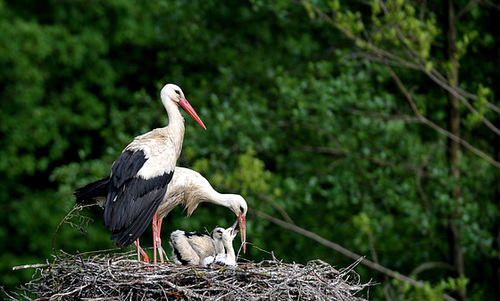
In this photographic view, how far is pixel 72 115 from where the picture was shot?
1423 centimetres

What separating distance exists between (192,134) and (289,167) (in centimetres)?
177

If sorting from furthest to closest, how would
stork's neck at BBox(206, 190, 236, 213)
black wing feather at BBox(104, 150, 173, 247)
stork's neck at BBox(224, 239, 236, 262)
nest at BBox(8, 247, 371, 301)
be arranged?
stork's neck at BBox(206, 190, 236, 213) → stork's neck at BBox(224, 239, 236, 262) → black wing feather at BBox(104, 150, 173, 247) → nest at BBox(8, 247, 371, 301)

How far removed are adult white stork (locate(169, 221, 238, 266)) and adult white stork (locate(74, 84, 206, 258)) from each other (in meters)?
0.46

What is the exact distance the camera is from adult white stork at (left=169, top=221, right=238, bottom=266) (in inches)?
279

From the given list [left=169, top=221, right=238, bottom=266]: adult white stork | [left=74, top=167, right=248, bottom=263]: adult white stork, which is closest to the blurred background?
[left=74, top=167, right=248, bottom=263]: adult white stork

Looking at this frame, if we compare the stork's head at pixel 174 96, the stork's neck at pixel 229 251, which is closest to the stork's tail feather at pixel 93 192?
the stork's head at pixel 174 96

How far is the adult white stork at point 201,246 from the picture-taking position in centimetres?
709

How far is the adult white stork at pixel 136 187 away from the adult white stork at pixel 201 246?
0.46 m

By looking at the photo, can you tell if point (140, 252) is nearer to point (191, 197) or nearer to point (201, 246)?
point (201, 246)

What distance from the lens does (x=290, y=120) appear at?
1277 centimetres

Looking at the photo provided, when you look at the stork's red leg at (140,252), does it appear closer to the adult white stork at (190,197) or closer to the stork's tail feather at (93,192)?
the adult white stork at (190,197)

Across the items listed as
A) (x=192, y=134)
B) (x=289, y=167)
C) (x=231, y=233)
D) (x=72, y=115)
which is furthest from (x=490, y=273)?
(x=231, y=233)

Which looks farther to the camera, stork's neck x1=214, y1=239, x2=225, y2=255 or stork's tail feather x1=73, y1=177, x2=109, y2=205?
stork's neck x1=214, y1=239, x2=225, y2=255

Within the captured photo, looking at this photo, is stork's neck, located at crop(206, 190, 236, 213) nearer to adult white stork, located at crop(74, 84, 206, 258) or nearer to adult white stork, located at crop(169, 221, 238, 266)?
adult white stork, located at crop(169, 221, 238, 266)
